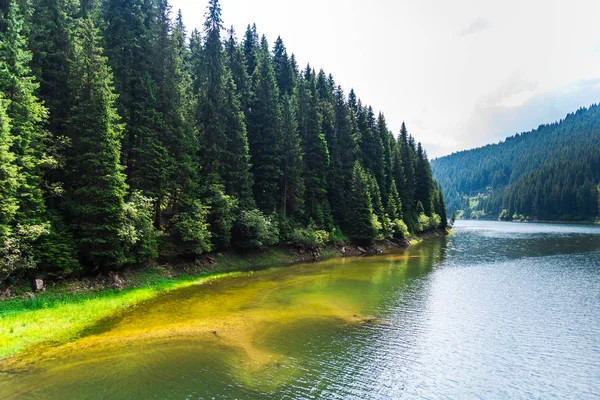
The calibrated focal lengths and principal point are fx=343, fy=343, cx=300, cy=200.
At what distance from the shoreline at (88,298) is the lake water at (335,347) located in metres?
1.47

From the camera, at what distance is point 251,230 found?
41.6 m

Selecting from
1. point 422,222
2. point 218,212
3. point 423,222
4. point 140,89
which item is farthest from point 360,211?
point 140,89

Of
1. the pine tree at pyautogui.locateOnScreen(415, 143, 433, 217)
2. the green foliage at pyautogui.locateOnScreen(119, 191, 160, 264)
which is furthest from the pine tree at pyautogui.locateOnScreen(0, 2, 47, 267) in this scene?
the pine tree at pyautogui.locateOnScreen(415, 143, 433, 217)

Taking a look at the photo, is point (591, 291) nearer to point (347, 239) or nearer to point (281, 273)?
point (281, 273)

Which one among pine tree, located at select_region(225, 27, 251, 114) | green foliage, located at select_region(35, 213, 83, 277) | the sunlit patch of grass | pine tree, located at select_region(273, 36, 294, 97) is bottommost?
the sunlit patch of grass

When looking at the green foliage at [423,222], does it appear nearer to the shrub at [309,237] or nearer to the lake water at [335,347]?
the shrub at [309,237]

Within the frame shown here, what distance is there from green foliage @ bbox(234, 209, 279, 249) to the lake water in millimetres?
10403

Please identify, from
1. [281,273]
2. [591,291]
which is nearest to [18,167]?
[281,273]

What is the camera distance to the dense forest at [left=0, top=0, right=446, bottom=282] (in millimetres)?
22672

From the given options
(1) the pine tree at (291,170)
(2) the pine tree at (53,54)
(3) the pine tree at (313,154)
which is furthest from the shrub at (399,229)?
(2) the pine tree at (53,54)

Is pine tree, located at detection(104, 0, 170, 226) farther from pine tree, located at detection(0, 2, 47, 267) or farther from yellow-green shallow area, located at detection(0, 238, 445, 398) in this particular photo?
yellow-green shallow area, located at detection(0, 238, 445, 398)

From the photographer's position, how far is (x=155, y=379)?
13352 millimetres

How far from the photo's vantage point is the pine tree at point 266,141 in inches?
1949

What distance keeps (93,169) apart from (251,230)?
63.3 feet
